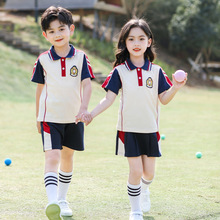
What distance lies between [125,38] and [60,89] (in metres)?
0.81

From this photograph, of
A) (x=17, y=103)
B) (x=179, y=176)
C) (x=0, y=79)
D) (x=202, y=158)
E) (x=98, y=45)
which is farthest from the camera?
(x=98, y=45)

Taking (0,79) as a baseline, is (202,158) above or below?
above

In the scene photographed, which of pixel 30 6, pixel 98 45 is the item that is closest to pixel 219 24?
pixel 98 45

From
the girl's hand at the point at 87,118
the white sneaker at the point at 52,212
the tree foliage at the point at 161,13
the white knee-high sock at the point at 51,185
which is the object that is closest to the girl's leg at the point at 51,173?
the white knee-high sock at the point at 51,185

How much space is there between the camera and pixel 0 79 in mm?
17906

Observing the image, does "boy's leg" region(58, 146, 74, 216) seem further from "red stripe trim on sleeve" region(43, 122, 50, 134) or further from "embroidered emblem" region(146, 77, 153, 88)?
"embroidered emblem" region(146, 77, 153, 88)

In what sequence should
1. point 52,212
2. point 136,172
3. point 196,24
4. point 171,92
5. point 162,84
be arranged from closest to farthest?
point 52,212 → point 136,172 → point 171,92 → point 162,84 → point 196,24

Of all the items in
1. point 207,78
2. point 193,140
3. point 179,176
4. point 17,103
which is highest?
point 179,176

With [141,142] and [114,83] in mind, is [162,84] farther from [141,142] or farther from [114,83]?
[141,142]

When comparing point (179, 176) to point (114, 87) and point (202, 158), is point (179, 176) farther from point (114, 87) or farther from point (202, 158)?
point (114, 87)

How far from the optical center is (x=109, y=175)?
596 centimetres

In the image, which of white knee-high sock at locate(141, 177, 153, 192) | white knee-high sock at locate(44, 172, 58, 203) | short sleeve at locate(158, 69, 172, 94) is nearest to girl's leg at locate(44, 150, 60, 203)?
white knee-high sock at locate(44, 172, 58, 203)

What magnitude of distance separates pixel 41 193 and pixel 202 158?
3.26 meters

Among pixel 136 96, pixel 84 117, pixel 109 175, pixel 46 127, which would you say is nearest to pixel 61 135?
pixel 46 127
